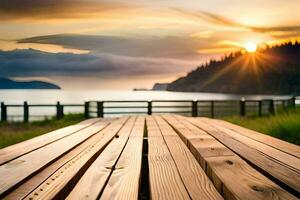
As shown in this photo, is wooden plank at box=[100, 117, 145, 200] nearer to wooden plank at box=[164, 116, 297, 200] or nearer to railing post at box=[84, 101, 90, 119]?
wooden plank at box=[164, 116, 297, 200]

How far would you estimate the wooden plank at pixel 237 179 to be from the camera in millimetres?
1649

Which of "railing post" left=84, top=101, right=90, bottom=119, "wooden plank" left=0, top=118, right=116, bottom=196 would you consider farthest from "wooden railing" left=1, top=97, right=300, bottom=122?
"wooden plank" left=0, top=118, right=116, bottom=196

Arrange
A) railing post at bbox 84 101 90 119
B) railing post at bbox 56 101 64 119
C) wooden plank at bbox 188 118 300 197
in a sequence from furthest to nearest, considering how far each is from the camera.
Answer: railing post at bbox 56 101 64 119
railing post at bbox 84 101 90 119
wooden plank at bbox 188 118 300 197

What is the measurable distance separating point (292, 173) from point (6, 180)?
5.26ft

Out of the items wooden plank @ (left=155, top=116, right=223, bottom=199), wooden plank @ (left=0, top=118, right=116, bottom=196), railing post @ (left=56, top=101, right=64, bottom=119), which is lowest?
railing post @ (left=56, top=101, right=64, bottom=119)

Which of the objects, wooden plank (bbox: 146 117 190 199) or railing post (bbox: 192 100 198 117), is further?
railing post (bbox: 192 100 198 117)

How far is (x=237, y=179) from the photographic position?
74.6 inches

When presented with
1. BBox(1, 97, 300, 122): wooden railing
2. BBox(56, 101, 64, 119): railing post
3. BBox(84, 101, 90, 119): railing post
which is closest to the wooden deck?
BBox(1, 97, 300, 122): wooden railing

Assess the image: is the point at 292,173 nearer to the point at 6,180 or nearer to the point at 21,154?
the point at 6,180

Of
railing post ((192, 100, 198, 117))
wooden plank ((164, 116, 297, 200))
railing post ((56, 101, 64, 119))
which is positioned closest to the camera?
wooden plank ((164, 116, 297, 200))

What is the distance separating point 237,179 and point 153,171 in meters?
0.50

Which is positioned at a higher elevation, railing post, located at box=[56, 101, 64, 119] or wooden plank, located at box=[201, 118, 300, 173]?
wooden plank, located at box=[201, 118, 300, 173]

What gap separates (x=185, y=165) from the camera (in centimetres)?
235

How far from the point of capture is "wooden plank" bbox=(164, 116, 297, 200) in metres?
1.65
